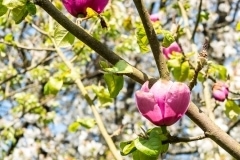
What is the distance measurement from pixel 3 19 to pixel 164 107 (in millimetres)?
2231

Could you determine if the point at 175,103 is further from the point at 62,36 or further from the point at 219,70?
the point at 219,70

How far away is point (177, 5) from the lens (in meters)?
3.07

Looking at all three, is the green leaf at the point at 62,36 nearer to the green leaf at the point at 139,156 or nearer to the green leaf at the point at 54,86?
the green leaf at the point at 139,156

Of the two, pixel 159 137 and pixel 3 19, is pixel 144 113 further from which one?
pixel 3 19

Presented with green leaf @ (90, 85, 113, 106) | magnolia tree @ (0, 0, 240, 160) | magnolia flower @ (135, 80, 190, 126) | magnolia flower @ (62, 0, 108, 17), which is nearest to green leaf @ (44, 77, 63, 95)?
magnolia tree @ (0, 0, 240, 160)

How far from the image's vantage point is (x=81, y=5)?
1104 millimetres

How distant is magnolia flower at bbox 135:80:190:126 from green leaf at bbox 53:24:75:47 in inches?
15.7

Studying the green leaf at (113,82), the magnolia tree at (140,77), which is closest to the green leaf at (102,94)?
the magnolia tree at (140,77)

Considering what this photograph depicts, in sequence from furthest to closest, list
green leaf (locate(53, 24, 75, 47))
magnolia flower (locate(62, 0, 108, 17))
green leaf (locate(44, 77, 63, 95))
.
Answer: green leaf (locate(44, 77, 63, 95)) → green leaf (locate(53, 24, 75, 47)) → magnolia flower (locate(62, 0, 108, 17))

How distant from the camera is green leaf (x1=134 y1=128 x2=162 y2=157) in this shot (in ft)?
3.49

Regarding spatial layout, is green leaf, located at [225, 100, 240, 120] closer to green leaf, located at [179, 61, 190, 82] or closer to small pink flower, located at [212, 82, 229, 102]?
small pink flower, located at [212, 82, 229, 102]

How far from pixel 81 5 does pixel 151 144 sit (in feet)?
1.09

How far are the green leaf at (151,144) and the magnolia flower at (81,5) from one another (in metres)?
0.30

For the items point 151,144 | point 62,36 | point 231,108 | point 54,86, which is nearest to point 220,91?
point 231,108
